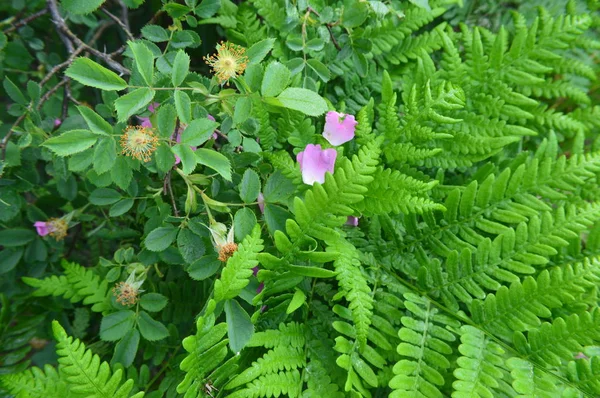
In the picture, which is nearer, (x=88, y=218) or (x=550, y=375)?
(x=550, y=375)

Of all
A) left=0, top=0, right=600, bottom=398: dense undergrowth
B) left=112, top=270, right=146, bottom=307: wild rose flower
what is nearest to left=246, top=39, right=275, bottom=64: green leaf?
left=0, top=0, right=600, bottom=398: dense undergrowth

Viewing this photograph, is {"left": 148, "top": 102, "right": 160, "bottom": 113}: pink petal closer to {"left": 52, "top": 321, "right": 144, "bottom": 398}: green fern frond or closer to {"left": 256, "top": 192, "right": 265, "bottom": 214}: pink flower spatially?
{"left": 256, "top": 192, "right": 265, "bottom": 214}: pink flower

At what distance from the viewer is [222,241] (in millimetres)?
884

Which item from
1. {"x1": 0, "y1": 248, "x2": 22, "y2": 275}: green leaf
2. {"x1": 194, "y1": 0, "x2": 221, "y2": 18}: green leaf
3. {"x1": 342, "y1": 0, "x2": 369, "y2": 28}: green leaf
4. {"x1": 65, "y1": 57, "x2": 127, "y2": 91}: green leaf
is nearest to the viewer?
{"x1": 65, "y1": 57, "x2": 127, "y2": 91}: green leaf

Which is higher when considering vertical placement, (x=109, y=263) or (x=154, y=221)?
(x=154, y=221)

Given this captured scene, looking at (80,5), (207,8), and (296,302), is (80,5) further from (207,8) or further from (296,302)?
(296,302)

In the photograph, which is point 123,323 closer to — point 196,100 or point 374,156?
point 196,100

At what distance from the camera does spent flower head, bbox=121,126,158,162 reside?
82cm

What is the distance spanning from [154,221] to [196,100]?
0.27 meters

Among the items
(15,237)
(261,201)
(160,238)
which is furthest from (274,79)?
(15,237)

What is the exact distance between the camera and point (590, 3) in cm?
135

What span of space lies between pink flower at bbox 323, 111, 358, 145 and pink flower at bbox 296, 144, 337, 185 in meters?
0.05

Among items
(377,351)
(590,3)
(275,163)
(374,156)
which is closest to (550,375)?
(377,351)

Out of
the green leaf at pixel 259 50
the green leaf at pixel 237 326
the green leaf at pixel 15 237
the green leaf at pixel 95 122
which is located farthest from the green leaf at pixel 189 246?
the green leaf at pixel 15 237
